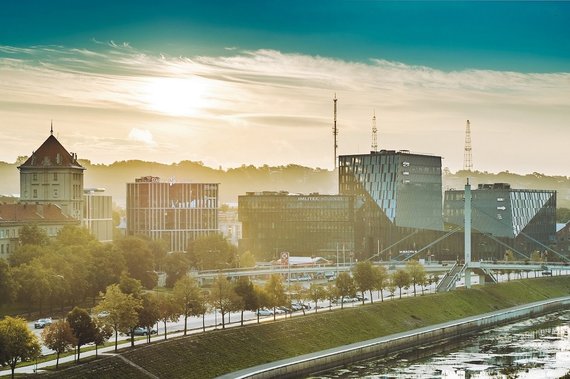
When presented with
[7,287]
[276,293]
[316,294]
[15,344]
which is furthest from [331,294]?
[15,344]

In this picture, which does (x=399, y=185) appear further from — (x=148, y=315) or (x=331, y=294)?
(x=148, y=315)

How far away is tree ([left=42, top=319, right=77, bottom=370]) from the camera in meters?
62.4

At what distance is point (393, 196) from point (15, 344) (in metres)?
104

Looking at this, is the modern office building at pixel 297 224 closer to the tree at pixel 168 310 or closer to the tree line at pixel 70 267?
the tree line at pixel 70 267

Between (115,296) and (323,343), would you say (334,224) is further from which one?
(115,296)

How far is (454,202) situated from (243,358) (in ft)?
339

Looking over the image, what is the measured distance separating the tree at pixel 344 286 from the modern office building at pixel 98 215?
153 feet

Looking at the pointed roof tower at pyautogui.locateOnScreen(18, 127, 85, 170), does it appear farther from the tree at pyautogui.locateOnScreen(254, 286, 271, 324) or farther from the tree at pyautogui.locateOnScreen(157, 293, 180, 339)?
the tree at pyautogui.locateOnScreen(157, 293, 180, 339)

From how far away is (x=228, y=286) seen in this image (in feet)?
271

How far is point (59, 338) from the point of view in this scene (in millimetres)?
62438

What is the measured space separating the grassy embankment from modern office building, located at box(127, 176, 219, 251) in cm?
4310

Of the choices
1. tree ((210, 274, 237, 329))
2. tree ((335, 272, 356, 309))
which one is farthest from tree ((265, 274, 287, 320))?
tree ((335, 272, 356, 309))

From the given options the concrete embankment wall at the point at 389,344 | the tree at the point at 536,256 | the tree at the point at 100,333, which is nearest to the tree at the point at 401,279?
the concrete embankment wall at the point at 389,344

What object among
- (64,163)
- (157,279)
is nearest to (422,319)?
(157,279)
